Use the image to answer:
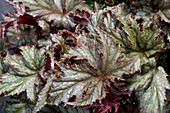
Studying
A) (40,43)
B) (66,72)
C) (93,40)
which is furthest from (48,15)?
(66,72)

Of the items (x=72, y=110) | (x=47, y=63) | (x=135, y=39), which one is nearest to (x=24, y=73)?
(x=47, y=63)

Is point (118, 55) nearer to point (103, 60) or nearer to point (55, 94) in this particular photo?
point (103, 60)

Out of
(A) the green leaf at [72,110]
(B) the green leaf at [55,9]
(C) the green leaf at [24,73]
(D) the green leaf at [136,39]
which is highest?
(B) the green leaf at [55,9]

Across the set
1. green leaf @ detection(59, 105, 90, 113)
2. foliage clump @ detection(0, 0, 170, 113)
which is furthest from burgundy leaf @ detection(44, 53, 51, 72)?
green leaf @ detection(59, 105, 90, 113)

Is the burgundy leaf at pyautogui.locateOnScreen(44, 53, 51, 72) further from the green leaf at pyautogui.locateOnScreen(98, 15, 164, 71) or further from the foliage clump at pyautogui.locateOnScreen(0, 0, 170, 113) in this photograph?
the green leaf at pyautogui.locateOnScreen(98, 15, 164, 71)

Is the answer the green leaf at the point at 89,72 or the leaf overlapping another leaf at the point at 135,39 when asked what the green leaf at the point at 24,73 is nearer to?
the green leaf at the point at 89,72

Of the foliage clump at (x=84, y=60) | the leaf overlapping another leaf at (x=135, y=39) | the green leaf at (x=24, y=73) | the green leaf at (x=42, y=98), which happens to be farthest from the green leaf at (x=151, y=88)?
the green leaf at (x=24, y=73)

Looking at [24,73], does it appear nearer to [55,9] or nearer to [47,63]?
[47,63]
